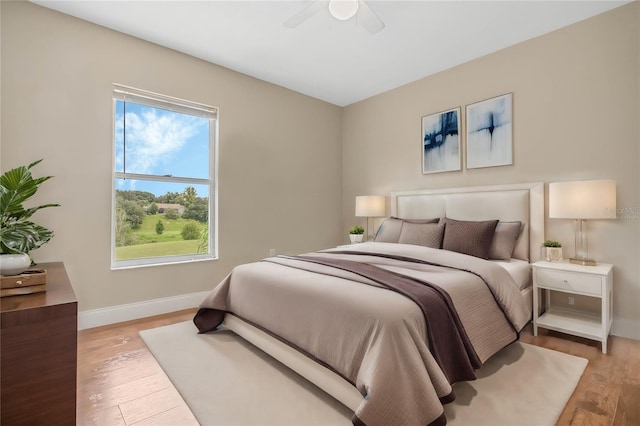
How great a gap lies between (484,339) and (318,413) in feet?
A: 3.56

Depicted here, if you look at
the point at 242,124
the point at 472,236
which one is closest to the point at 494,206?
the point at 472,236

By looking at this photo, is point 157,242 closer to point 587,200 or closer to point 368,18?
point 368,18

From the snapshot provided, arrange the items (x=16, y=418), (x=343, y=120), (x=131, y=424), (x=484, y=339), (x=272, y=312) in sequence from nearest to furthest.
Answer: (x=16, y=418) < (x=131, y=424) < (x=484, y=339) < (x=272, y=312) < (x=343, y=120)

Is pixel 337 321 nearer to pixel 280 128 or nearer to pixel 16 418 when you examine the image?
pixel 16 418

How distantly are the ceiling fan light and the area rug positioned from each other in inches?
101

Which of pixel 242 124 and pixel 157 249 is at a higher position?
pixel 242 124

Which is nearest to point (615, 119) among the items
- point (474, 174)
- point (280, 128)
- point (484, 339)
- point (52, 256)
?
point (474, 174)

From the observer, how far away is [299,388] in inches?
73.3

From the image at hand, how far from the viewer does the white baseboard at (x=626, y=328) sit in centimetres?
255

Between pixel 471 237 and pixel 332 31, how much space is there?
238 cm

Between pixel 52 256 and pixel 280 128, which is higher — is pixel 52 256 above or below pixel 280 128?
below

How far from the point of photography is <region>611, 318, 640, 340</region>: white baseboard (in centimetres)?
255

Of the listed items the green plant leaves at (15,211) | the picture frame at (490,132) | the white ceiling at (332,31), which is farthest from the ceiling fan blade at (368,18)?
the green plant leaves at (15,211)

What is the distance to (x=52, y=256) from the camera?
8.82 ft
